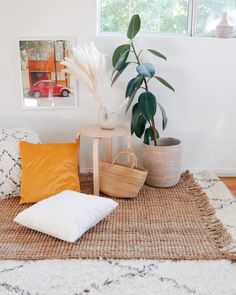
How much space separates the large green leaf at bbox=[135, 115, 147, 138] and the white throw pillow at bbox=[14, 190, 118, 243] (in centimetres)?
76

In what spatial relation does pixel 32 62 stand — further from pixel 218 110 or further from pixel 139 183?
pixel 218 110

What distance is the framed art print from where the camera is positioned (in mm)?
2799

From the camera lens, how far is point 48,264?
70.7 inches

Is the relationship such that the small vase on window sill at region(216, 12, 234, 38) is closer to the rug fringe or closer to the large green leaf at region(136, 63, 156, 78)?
the large green leaf at region(136, 63, 156, 78)

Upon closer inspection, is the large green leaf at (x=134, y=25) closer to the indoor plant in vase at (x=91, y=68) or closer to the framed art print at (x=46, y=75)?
the indoor plant in vase at (x=91, y=68)

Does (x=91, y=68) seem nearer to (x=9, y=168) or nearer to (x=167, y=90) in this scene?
(x=167, y=90)

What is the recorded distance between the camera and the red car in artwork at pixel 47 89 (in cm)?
289

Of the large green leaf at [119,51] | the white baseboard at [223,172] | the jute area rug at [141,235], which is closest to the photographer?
the jute area rug at [141,235]

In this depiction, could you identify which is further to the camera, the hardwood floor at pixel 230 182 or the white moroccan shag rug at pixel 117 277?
the hardwood floor at pixel 230 182

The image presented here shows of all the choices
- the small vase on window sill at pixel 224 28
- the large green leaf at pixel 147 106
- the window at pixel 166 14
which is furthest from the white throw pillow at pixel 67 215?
the small vase on window sill at pixel 224 28

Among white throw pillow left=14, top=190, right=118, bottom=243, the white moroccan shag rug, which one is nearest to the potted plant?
white throw pillow left=14, top=190, right=118, bottom=243

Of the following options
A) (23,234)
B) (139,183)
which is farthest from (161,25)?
(23,234)

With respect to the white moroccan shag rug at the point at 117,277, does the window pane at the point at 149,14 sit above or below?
above

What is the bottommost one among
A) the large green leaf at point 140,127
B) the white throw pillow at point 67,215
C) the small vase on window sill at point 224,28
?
the white throw pillow at point 67,215
